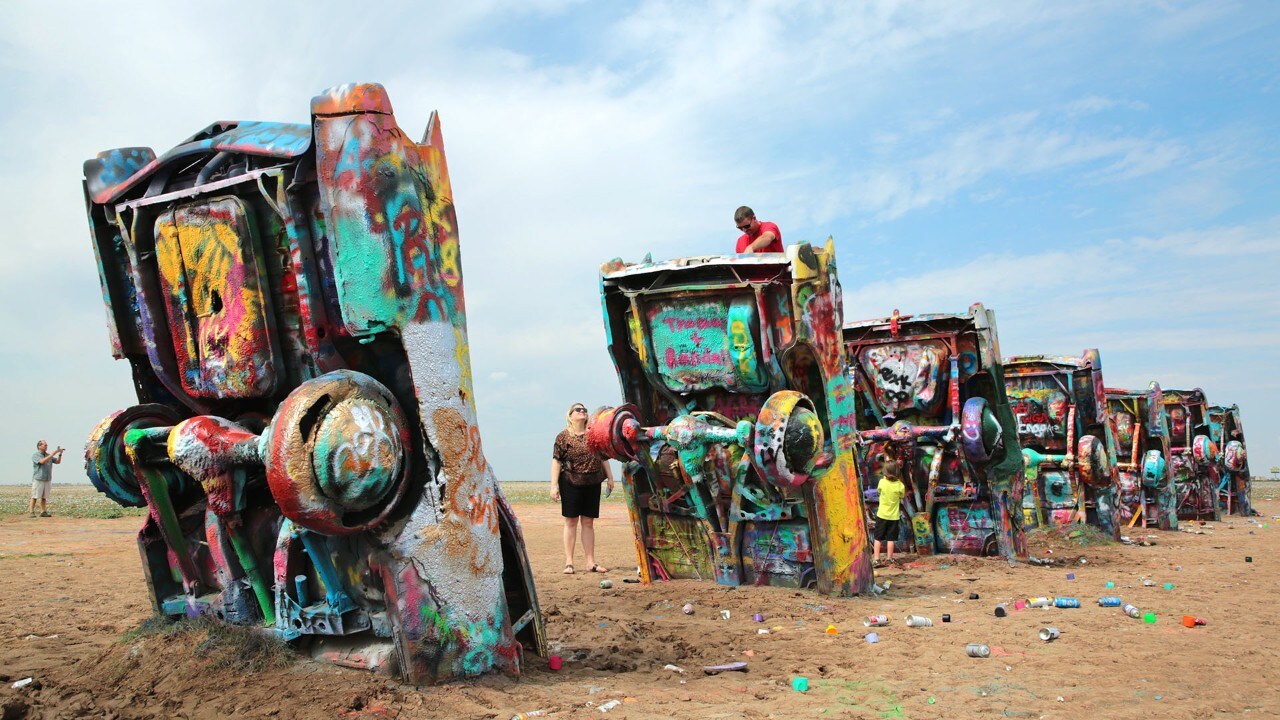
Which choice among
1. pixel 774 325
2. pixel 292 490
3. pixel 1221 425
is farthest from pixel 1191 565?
pixel 1221 425

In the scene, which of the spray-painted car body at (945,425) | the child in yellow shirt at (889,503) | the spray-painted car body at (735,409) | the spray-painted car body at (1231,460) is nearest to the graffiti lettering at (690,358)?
the spray-painted car body at (735,409)

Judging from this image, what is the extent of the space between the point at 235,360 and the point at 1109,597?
7400mm

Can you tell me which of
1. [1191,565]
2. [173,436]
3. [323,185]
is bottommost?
[1191,565]

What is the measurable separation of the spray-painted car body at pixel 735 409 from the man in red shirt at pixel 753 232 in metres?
0.71

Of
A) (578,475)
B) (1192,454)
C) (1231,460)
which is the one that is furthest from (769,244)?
(1231,460)

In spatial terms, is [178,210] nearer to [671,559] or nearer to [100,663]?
[100,663]

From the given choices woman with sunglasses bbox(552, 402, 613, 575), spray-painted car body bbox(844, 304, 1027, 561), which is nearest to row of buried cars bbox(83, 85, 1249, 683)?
woman with sunglasses bbox(552, 402, 613, 575)

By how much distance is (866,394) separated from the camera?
1146 centimetres

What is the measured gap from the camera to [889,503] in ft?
36.3

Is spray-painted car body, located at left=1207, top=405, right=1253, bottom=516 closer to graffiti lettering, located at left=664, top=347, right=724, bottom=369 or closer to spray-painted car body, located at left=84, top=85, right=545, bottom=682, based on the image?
graffiti lettering, located at left=664, top=347, right=724, bottom=369

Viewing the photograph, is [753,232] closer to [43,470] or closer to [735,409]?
[735,409]

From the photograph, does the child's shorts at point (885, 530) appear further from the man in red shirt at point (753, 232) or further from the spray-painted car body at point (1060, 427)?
the man in red shirt at point (753, 232)

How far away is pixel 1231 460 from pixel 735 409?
1884 centimetres

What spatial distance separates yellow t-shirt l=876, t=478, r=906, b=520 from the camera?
432 inches
